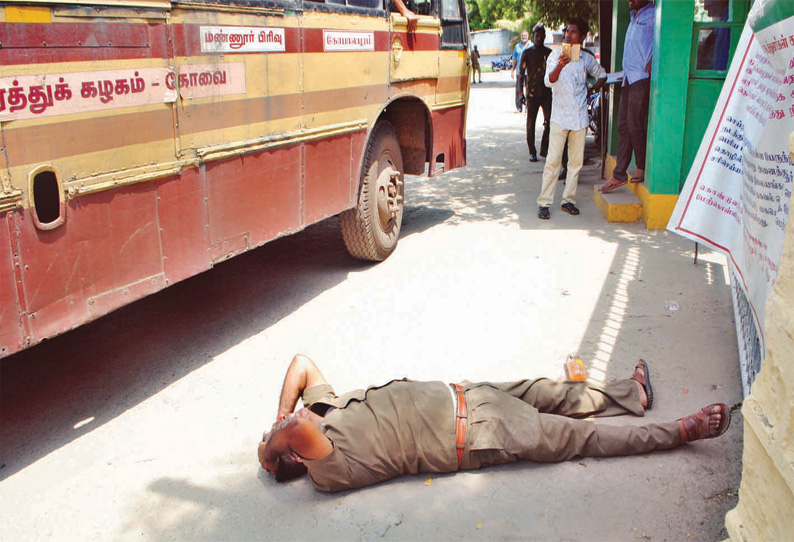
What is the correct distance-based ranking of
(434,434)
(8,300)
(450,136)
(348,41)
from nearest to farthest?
1. (8,300)
2. (434,434)
3. (348,41)
4. (450,136)

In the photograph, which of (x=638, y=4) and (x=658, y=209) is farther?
(x=638, y=4)

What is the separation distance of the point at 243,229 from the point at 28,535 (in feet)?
6.46

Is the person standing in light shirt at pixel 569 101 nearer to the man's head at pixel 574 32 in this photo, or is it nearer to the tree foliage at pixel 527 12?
the man's head at pixel 574 32

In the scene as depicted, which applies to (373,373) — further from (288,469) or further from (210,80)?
(210,80)

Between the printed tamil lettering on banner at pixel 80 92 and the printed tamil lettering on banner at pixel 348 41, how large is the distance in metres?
1.48

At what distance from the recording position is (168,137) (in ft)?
12.1

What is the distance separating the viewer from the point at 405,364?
4.21 m

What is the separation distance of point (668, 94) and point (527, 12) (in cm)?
3165

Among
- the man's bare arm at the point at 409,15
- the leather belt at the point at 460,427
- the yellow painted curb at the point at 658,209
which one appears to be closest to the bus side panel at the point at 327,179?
the man's bare arm at the point at 409,15

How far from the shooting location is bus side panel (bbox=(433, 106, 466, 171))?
661 cm

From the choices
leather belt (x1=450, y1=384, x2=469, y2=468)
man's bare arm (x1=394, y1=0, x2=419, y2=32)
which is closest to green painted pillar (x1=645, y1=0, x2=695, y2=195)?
man's bare arm (x1=394, y1=0, x2=419, y2=32)

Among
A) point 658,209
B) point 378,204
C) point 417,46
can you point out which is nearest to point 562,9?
point 658,209

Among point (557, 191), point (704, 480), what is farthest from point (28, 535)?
point (557, 191)

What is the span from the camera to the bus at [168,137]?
9.90ft
